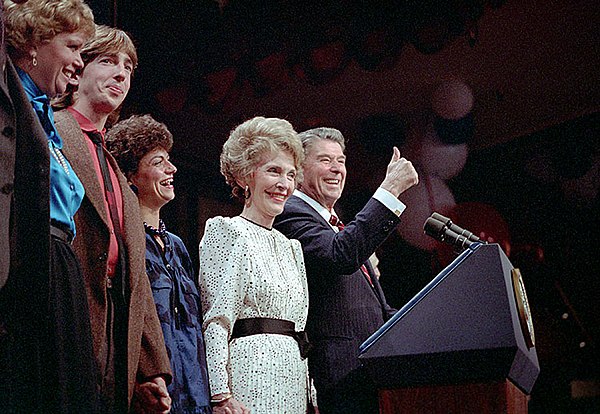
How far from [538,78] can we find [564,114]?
14.6 inches

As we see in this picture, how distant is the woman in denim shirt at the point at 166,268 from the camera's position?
199cm

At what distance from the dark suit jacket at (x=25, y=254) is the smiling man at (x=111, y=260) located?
10.8 inches

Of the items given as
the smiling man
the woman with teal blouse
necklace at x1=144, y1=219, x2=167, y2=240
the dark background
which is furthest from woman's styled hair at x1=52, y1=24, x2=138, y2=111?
the dark background

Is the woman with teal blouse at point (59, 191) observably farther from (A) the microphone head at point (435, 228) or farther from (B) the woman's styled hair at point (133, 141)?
(A) the microphone head at point (435, 228)

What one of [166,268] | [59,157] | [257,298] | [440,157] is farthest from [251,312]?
[440,157]

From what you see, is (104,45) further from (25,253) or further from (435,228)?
(435,228)

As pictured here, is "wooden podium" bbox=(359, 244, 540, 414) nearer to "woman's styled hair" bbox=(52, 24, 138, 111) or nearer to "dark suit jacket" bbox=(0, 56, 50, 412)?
"dark suit jacket" bbox=(0, 56, 50, 412)

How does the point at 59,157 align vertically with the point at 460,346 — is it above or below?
above

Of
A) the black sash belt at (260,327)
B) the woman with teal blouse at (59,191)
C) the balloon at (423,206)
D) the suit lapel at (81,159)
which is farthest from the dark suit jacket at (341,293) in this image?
the balloon at (423,206)

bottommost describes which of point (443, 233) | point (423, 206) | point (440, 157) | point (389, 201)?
point (443, 233)

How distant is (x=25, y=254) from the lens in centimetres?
140

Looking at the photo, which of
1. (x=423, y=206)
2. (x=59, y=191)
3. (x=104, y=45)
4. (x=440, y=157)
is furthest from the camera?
(x=423, y=206)

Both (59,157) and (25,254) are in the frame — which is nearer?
(25,254)

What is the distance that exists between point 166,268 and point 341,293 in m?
0.54
